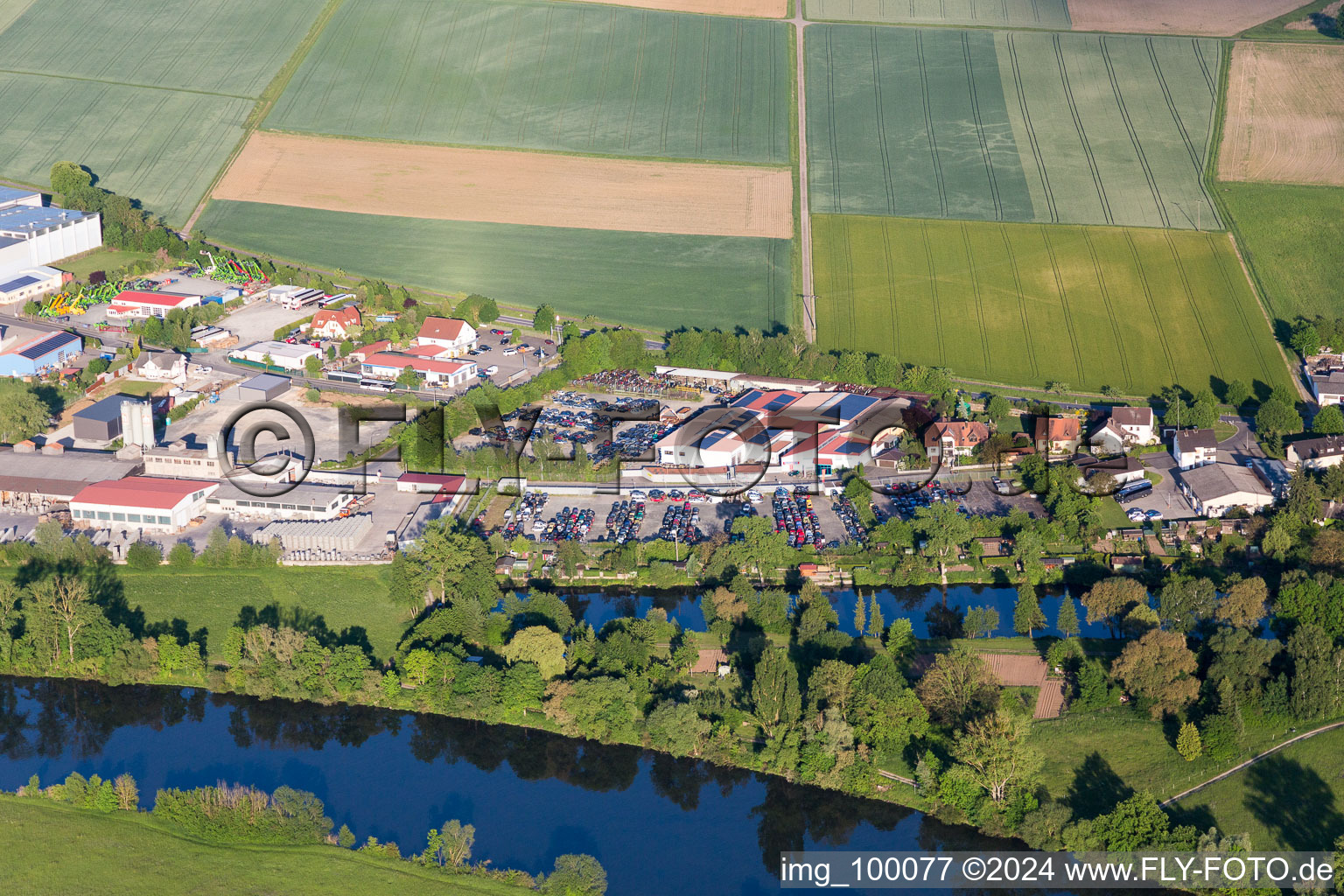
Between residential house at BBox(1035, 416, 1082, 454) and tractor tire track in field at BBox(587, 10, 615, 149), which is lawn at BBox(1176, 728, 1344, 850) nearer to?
residential house at BBox(1035, 416, 1082, 454)

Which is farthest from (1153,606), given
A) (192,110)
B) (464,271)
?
(192,110)

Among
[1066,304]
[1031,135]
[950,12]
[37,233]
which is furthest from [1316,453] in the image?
[37,233]

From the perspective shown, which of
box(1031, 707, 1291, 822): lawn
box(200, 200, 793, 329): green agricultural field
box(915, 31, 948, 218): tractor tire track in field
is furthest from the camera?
box(915, 31, 948, 218): tractor tire track in field

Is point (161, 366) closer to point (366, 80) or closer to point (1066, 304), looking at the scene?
point (366, 80)

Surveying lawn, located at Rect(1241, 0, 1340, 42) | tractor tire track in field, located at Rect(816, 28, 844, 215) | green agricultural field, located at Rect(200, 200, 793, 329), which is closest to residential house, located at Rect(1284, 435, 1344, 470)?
green agricultural field, located at Rect(200, 200, 793, 329)

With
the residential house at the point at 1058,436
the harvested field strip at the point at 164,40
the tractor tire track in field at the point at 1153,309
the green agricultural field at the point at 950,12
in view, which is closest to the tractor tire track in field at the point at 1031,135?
the green agricultural field at the point at 950,12

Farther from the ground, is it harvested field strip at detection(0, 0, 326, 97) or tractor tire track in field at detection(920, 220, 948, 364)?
harvested field strip at detection(0, 0, 326, 97)
